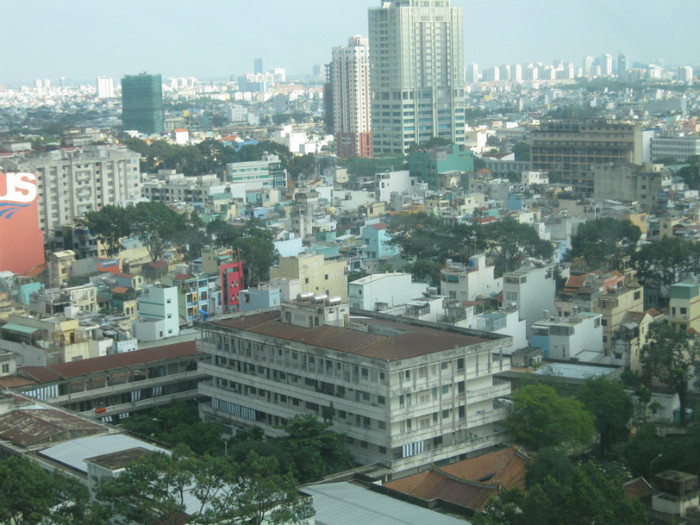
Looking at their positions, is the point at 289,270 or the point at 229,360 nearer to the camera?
the point at 229,360

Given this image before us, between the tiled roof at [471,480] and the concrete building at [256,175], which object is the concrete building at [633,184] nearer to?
the concrete building at [256,175]

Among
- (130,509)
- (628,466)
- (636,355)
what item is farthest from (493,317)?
(130,509)

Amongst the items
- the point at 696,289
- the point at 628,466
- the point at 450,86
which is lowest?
the point at 628,466

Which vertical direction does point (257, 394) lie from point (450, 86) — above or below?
below

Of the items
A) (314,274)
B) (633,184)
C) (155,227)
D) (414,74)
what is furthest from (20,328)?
(414,74)

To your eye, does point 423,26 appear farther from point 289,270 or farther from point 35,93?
point 35,93

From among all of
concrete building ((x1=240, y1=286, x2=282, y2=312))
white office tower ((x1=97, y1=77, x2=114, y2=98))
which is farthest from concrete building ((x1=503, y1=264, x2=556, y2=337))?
white office tower ((x1=97, y1=77, x2=114, y2=98))
